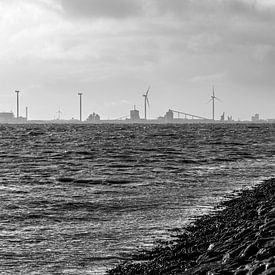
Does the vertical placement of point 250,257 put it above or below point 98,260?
above

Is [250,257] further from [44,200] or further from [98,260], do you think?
[44,200]

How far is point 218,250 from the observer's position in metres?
13.0

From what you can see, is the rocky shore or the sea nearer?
the rocky shore

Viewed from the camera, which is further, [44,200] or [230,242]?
[44,200]

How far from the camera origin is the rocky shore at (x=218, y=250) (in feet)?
36.0

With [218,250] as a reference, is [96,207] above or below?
below

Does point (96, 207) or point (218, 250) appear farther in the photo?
point (96, 207)

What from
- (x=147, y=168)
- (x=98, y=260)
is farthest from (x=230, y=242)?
(x=147, y=168)

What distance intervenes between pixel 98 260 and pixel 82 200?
1059 centimetres

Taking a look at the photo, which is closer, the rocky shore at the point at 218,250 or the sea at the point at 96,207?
the rocky shore at the point at 218,250

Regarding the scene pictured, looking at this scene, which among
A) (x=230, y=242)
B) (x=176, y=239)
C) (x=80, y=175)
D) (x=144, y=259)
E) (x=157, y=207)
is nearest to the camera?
(x=230, y=242)

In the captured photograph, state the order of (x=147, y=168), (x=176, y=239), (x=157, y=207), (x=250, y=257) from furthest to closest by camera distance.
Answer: (x=147, y=168) → (x=157, y=207) → (x=176, y=239) → (x=250, y=257)

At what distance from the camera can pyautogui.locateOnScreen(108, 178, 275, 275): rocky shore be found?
36.0 feet

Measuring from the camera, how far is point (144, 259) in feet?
50.9
